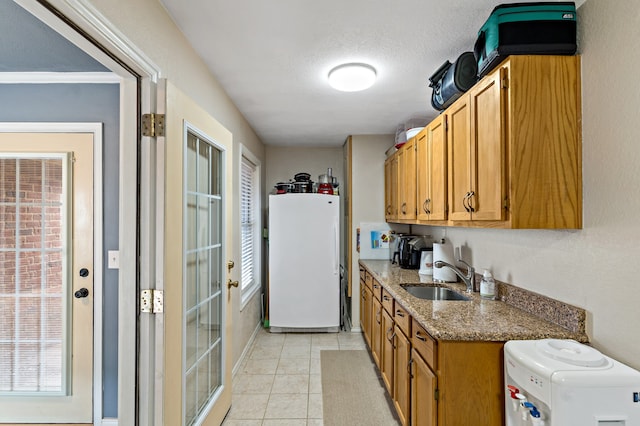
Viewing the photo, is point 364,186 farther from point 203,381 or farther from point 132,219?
point 132,219

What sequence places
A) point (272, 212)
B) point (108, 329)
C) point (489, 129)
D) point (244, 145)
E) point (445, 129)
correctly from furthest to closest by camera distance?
point (272, 212) → point (244, 145) → point (108, 329) → point (445, 129) → point (489, 129)

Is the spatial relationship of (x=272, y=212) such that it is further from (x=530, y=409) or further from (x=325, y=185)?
(x=530, y=409)

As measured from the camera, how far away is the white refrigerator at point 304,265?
13.0ft

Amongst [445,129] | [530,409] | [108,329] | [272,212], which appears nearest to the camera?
[530,409]

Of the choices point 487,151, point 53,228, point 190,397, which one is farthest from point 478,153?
point 53,228

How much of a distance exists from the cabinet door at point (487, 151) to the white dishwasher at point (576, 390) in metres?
0.61

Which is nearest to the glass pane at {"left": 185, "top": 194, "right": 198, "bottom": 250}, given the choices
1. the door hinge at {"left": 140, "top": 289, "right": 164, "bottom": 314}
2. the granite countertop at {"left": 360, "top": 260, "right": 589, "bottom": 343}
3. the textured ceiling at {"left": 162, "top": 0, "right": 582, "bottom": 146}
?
the door hinge at {"left": 140, "top": 289, "right": 164, "bottom": 314}

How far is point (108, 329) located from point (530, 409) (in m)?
2.49

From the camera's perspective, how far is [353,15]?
1.62 meters

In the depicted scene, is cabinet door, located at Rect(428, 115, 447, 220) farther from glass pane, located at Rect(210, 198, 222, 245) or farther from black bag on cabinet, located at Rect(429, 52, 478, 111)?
glass pane, located at Rect(210, 198, 222, 245)

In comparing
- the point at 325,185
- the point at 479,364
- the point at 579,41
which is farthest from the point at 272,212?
the point at 579,41

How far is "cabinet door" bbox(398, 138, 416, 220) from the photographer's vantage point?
291 cm

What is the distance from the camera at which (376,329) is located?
2.98 meters

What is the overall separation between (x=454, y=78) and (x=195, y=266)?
1.83m
